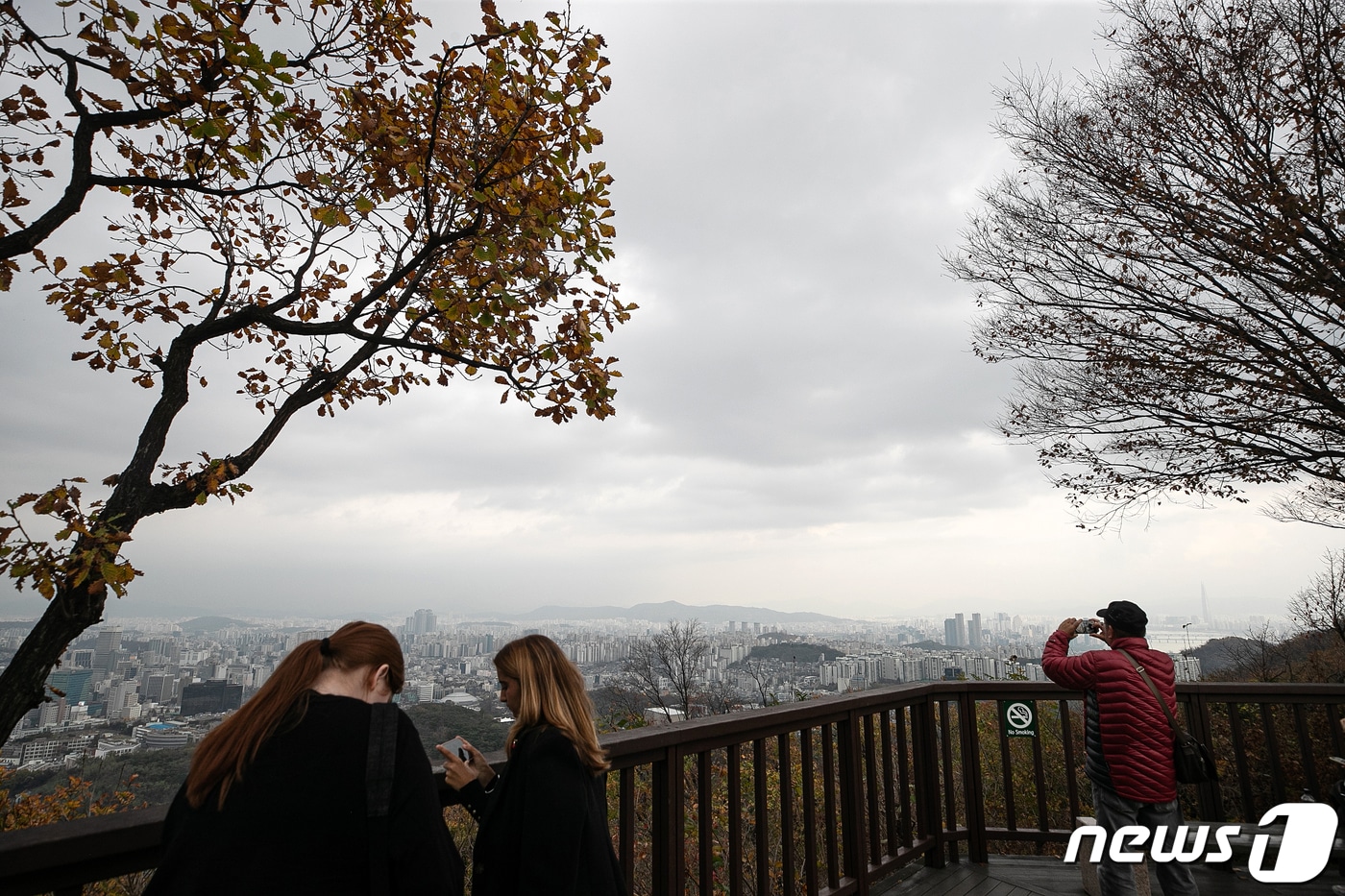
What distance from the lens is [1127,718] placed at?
10.1ft

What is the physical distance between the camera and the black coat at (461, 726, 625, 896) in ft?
5.07

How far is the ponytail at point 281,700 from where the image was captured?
122 centimetres

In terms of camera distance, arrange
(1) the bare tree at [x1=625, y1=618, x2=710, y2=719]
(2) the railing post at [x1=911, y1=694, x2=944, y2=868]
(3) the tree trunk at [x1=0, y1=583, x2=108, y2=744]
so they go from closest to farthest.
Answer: (3) the tree trunk at [x1=0, y1=583, x2=108, y2=744]
(2) the railing post at [x1=911, y1=694, x2=944, y2=868]
(1) the bare tree at [x1=625, y1=618, x2=710, y2=719]

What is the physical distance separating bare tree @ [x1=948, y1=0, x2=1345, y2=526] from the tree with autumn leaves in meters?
4.75

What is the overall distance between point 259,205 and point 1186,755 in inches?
248

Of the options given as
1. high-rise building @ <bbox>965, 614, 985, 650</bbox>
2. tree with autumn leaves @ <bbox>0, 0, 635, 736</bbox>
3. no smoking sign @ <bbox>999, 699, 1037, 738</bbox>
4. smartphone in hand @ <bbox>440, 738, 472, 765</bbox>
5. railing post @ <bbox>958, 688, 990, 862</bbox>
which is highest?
tree with autumn leaves @ <bbox>0, 0, 635, 736</bbox>

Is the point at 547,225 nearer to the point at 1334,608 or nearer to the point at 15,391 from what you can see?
the point at 15,391

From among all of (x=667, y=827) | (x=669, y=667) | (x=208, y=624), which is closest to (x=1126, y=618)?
(x=667, y=827)

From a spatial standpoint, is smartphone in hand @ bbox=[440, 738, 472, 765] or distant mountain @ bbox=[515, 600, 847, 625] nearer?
smartphone in hand @ bbox=[440, 738, 472, 765]

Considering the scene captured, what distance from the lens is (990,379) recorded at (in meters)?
7.97

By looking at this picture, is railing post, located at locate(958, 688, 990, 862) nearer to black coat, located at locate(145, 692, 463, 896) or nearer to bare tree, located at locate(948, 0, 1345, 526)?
bare tree, located at locate(948, 0, 1345, 526)

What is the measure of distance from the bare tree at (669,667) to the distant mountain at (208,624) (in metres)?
7.35

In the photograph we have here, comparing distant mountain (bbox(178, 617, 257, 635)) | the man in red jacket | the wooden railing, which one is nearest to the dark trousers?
the man in red jacket

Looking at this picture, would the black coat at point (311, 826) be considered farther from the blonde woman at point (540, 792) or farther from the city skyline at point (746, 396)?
the city skyline at point (746, 396)
